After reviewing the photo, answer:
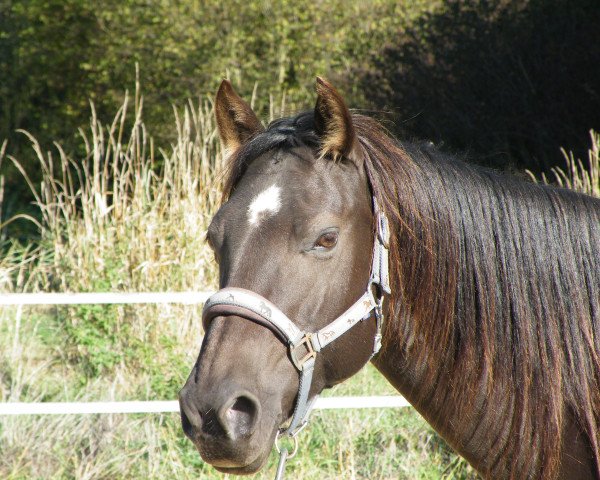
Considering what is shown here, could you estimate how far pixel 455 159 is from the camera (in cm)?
211

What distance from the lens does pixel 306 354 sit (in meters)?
1.76

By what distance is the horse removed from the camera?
179 cm

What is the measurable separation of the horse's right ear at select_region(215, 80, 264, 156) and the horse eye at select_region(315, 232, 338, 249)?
514 millimetres

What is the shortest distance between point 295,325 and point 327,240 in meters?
0.24

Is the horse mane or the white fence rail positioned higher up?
the horse mane

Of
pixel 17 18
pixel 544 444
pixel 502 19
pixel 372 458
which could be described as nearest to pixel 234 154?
pixel 544 444

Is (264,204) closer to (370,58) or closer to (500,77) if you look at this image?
(500,77)

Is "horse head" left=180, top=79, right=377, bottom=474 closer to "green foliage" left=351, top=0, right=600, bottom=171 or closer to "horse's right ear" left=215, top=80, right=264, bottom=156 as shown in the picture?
"horse's right ear" left=215, top=80, right=264, bottom=156

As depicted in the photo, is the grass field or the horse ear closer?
the horse ear

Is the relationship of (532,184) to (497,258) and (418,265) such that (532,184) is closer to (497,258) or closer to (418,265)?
(497,258)

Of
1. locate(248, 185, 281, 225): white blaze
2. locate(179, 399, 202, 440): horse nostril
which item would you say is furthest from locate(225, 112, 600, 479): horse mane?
locate(179, 399, 202, 440): horse nostril

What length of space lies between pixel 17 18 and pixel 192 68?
390cm

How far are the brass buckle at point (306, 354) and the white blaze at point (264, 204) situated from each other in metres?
0.32

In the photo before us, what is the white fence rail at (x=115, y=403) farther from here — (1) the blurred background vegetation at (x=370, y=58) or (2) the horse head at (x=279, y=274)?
(1) the blurred background vegetation at (x=370, y=58)
